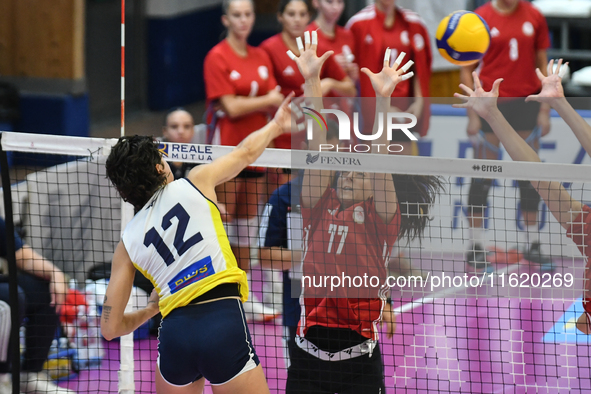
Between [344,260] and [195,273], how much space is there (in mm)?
951

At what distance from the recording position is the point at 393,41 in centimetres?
697

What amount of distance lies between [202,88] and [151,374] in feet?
30.8

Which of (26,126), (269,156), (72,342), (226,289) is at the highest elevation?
(269,156)

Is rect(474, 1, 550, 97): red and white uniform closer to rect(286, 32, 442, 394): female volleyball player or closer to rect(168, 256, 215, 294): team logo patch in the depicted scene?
rect(286, 32, 442, 394): female volleyball player

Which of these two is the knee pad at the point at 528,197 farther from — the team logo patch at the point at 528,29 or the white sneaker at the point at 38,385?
the white sneaker at the point at 38,385

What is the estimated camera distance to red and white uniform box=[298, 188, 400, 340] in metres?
4.03

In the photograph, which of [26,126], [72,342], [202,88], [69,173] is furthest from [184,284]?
[202,88]

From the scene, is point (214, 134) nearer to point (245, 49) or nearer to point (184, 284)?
point (245, 49)

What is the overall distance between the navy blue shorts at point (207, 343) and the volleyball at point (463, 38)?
10.8 feet

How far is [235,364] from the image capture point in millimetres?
3609

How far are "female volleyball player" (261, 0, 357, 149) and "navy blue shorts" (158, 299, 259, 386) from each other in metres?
3.36

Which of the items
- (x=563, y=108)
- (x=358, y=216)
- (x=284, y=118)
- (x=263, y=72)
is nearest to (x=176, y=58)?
(x=263, y=72)

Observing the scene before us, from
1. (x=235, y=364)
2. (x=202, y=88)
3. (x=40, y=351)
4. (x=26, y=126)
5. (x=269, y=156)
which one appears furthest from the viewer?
(x=202, y=88)

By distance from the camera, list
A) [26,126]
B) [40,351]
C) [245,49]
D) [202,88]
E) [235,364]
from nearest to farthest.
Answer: [235,364] → [40,351] → [245,49] → [26,126] → [202,88]
